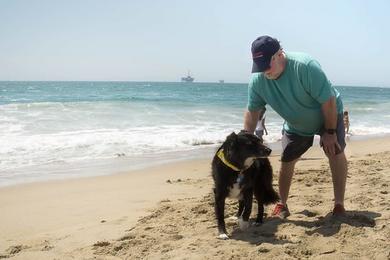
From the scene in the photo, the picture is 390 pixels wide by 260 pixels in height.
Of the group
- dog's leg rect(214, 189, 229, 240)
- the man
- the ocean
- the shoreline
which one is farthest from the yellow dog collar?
the ocean

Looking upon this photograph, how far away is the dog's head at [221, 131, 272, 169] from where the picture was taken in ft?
13.4

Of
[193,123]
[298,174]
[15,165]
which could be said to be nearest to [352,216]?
[298,174]

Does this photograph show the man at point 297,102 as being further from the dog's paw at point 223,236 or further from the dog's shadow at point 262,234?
the dog's paw at point 223,236

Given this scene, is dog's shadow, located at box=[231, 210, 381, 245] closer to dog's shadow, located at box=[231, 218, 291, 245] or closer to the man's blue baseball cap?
dog's shadow, located at box=[231, 218, 291, 245]

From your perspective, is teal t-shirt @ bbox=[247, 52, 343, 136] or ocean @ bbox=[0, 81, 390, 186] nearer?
teal t-shirt @ bbox=[247, 52, 343, 136]

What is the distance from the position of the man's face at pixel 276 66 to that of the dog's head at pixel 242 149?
0.58 metres

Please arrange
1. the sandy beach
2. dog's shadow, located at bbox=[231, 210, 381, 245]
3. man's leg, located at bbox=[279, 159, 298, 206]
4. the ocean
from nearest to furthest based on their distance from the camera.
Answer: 1. the sandy beach
2. dog's shadow, located at bbox=[231, 210, 381, 245]
3. man's leg, located at bbox=[279, 159, 298, 206]
4. the ocean

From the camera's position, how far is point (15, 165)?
9391 millimetres

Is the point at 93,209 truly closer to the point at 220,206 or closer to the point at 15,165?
the point at 220,206

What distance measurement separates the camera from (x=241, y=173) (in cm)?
420

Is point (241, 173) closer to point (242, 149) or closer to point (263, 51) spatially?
point (242, 149)

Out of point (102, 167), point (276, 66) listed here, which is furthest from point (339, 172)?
point (102, 167)

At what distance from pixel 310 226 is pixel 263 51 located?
1.66m

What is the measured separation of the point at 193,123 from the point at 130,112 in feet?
16.1
